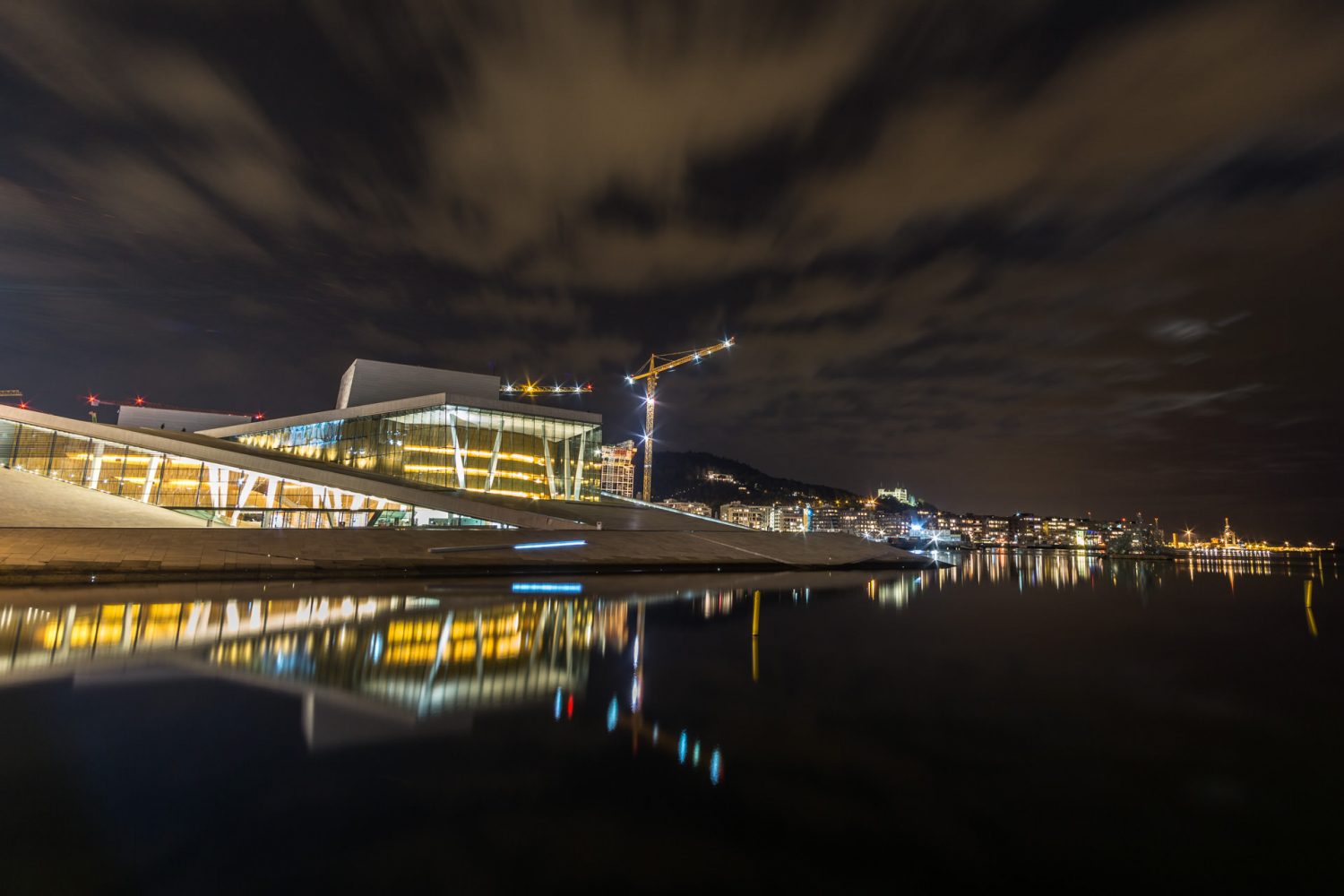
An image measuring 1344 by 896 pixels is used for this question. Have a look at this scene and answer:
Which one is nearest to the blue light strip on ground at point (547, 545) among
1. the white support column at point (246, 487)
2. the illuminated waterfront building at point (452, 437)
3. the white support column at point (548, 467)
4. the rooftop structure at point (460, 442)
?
the rooftop structure at point (460, 442)

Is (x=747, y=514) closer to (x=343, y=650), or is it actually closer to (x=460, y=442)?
(x=460, y=442)

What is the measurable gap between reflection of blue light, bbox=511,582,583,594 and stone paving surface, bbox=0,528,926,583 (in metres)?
4.34

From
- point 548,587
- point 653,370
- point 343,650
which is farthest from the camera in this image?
point 653,370

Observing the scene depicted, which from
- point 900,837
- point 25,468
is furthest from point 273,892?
point 25,468

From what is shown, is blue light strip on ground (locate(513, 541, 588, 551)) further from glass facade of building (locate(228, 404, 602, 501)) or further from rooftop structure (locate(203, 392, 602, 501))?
glass facade of building (locate(228, 404, 602, 501))

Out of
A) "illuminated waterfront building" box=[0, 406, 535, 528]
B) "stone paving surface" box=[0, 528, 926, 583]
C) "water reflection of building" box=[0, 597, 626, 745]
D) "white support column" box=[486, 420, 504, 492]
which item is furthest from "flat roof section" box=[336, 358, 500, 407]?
"water reflection of building" box=[0, 597, 626, 745]

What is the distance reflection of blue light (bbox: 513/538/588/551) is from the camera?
3062cm

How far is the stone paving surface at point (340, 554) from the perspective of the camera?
71.2 feet

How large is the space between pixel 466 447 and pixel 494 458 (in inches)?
88.8

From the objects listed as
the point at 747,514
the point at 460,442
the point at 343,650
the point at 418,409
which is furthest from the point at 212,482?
the point at 747,514

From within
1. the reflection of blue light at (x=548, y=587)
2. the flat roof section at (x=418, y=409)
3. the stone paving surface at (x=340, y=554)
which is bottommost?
the reflection of blue light at (x=548, y=587)

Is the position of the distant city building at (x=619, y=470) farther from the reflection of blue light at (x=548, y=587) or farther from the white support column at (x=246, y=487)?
the reflection of blue light at (x=548, y=587)

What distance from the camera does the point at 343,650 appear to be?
10.6 metres

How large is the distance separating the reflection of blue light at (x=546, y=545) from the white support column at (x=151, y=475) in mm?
20002
